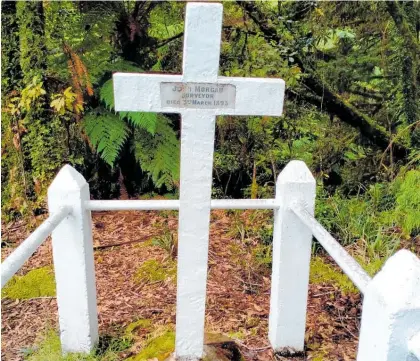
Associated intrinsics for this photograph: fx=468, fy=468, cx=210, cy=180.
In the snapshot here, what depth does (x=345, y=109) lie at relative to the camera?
524 centimetres

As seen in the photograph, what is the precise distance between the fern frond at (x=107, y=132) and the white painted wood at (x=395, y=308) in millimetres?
2888

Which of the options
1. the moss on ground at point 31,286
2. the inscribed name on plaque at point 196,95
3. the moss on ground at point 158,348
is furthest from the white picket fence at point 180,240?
the moss on ground at point 31,286

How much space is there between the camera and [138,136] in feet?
14.2

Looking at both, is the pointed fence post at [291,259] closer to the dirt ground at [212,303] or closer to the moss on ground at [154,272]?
the dirt ground at [212,303]

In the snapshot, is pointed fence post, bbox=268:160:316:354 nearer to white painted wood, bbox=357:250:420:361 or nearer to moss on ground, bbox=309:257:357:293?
moss on ground, bbox=309:257:357:293

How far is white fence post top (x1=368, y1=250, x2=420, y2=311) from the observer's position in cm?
141

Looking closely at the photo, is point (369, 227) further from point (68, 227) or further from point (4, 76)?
point (4, 76)

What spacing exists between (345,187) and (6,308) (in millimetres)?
3380

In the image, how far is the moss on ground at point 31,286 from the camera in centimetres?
339

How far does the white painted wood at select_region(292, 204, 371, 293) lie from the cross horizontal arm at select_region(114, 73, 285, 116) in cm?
56

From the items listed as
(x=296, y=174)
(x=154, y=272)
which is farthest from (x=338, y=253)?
(x=154, y=272)

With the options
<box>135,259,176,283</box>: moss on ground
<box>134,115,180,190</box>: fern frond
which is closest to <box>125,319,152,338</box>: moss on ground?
<box>135,259,176,283</box>: moss on ground

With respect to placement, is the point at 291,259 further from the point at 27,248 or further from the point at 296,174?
the point at 27,248

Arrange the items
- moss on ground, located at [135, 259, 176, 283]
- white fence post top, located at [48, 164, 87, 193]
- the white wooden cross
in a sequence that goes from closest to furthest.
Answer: the white wooden cross < white fence post top, located at [48, 164, 87, 193] < moss on ground, located at [135, 259, 176, 283]
